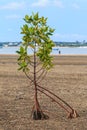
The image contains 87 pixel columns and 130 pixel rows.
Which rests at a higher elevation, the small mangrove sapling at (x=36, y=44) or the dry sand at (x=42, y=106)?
the small mangrove sapling at (x=36, y=44)

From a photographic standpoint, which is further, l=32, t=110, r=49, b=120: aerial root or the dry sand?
l=32, t=110, r=49, b=120: aerial root

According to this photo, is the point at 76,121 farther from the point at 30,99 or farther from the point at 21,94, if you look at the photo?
the point at 21,94

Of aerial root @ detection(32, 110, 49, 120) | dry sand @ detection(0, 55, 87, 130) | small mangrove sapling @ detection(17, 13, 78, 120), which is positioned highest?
small mangrove sapling @ detection(17, 13, 78, 120)

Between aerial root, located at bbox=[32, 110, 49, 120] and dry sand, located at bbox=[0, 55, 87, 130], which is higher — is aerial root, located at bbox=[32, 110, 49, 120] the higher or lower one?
the higher one

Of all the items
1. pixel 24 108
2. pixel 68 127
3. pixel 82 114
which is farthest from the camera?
pixel 24 108

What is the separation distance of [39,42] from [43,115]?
1968mm

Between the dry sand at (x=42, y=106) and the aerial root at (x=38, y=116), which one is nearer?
the dry sand at (x=42, y=106)

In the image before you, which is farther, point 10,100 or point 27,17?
point 10,100

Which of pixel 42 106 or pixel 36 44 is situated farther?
pixel 42 106

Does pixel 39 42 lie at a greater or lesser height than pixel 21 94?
greater

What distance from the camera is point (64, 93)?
20.5 metres

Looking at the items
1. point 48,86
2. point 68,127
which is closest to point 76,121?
point 68,127

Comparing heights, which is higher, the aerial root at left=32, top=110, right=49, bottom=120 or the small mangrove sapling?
the small mangrove sapling

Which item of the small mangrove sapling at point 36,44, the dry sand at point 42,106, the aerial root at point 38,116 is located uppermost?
the small mangrove sapling at point 36,44
